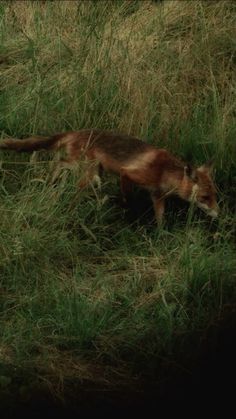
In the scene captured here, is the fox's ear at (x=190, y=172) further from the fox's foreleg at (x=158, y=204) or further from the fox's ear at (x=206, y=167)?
the fox's foreleg at (x=158, y=204)

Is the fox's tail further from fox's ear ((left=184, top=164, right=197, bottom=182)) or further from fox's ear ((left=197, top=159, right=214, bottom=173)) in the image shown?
fox's ear ((left=197, top=159, right=214, bottom=173))

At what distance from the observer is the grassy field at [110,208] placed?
5949 millimetres

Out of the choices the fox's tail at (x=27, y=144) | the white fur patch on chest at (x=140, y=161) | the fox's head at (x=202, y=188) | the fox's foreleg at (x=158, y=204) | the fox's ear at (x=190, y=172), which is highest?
the fox's tail at (x=27, y=144)

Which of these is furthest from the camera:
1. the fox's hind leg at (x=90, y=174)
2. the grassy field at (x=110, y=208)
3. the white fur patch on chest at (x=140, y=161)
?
the white fur patch on chest at (x=140, y=161)

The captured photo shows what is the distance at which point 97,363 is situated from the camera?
5.88m

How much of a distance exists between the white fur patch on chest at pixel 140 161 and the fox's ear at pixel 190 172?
255 millimetres

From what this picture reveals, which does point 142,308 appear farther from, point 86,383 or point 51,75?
point 51,75

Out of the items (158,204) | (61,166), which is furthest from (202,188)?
(61,166)

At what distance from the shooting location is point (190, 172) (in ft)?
23.9

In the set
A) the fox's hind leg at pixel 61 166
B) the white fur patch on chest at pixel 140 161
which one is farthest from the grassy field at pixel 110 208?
the white fur patch on chest at pixel 140 161

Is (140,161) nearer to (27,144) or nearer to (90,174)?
(90,174)

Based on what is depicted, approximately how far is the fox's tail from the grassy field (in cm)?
12

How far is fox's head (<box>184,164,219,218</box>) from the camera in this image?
7.26m

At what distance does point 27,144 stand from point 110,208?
76 centimetres
